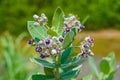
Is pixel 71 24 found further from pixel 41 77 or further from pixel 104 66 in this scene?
pixel 104 66

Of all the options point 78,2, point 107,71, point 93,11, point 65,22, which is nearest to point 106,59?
point 107,71

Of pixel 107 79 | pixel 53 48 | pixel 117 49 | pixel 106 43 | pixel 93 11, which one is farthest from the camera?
pixel 106 43

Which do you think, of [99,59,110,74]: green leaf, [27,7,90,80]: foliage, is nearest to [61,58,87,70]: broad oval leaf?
[27,7,90,80]: foliage

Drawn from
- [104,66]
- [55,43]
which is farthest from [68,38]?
[104,66]

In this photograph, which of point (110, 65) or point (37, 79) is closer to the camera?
point (37, 79)

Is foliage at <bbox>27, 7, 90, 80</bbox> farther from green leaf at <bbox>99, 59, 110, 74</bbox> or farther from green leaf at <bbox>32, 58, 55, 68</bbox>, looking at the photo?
green leaf at <bbox>99, 59, 110, 74</bbox>

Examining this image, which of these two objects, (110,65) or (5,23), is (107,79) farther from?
(5,23)

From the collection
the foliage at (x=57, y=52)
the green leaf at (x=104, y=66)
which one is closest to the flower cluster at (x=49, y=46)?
the foliage at (x=57, y=52)
